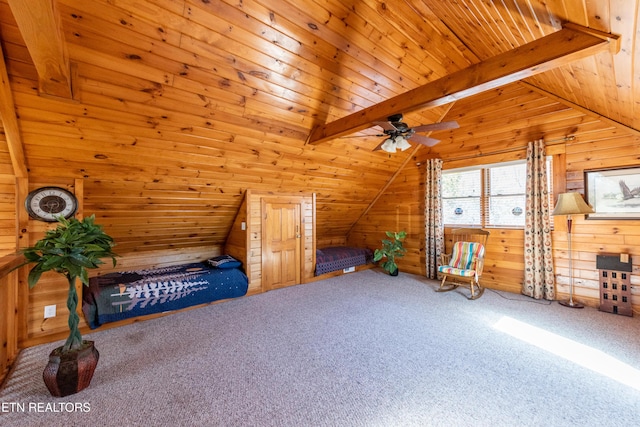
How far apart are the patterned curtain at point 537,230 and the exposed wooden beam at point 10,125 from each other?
558 centimetres

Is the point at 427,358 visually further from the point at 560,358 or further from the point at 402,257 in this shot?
the point at 402,257

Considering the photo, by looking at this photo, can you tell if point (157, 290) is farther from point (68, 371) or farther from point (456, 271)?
point (456, 271)

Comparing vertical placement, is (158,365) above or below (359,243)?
below

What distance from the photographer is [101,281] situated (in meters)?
3.30

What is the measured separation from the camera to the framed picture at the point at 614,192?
10.4 ft

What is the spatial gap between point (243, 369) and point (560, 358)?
270 cm

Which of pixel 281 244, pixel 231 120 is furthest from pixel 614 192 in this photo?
pixel 231 120

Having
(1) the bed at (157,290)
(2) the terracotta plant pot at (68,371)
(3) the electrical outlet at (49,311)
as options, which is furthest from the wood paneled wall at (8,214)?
(2) the terracotta plant pot at (68,371)

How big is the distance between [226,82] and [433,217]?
395cm

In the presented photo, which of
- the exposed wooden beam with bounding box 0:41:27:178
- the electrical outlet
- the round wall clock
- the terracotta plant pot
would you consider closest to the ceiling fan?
the exposed wooden beam with bounding box 0:41:27:178

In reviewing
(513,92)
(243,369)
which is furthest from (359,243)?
(243,369)

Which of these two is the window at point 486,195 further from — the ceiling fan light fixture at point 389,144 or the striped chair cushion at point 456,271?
the ceiling fan light fixture at point 389,144

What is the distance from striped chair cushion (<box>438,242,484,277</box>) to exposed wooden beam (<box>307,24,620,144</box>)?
2.68m

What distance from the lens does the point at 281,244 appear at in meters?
4.48
